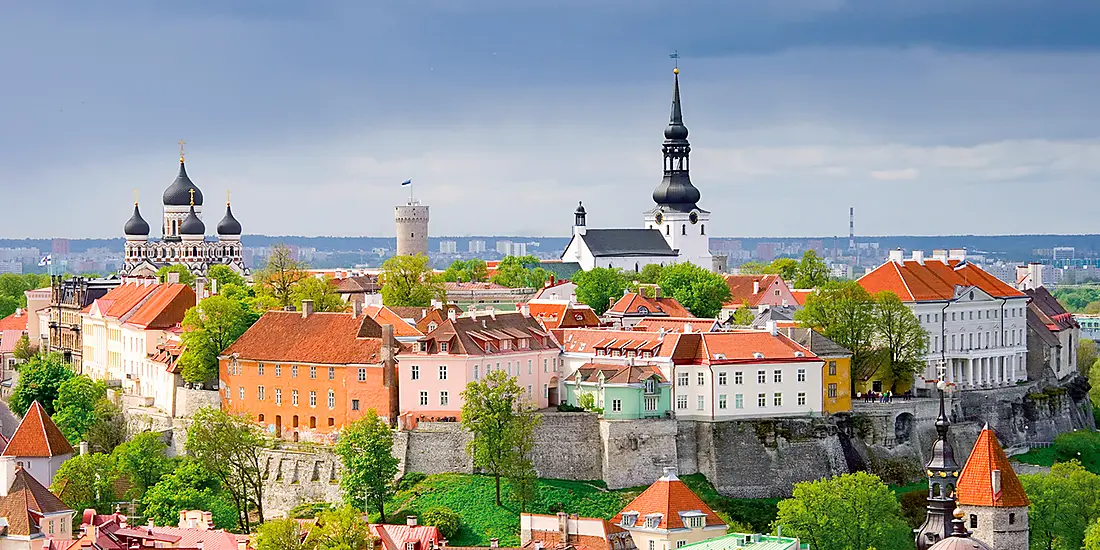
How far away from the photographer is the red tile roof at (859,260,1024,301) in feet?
351

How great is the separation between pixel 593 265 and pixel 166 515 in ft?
243

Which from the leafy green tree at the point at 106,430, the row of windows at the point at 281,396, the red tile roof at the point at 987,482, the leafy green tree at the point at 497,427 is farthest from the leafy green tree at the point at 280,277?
the red tile roof at the point at 987,482

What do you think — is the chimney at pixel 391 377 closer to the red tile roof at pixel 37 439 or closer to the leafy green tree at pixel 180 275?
the red tile roof at pixel 37 439

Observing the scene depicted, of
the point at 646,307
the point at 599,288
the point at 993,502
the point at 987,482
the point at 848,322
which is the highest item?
the point at 599,288

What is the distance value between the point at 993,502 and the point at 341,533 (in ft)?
76.1

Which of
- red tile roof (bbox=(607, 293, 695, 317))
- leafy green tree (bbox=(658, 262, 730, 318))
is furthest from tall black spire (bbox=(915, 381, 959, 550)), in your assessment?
leafy green tree (bbox=(658, 262, 730, 318))

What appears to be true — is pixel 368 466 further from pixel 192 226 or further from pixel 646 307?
pixel 192 226

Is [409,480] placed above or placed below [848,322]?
below

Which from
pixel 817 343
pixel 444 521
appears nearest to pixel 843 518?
pixel 817 343

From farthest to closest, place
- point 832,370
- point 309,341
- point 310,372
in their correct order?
point 832,370, point 309,341, point 310,372

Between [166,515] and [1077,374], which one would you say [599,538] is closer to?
[166,515]

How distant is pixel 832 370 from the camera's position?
92.7 m

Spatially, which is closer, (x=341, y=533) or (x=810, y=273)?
(x=341, y=533)

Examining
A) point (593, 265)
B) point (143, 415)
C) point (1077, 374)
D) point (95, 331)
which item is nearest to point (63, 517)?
point (143, 415)
